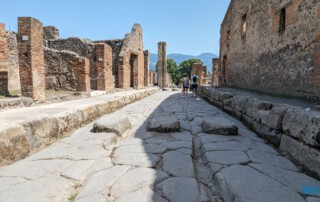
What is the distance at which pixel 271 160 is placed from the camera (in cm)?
214

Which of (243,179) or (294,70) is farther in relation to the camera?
(294,70)

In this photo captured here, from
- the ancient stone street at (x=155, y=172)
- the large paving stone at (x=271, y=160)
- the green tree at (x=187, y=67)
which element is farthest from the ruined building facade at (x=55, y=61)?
the green tree at (x=187, y=67)

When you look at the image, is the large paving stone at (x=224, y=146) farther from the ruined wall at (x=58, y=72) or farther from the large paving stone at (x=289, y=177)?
the ruined wall at (x=58, y=72)

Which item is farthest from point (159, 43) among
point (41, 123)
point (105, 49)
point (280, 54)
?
point (41, 123)

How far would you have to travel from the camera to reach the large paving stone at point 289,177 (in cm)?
162

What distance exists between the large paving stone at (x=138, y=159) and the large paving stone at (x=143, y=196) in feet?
1.40

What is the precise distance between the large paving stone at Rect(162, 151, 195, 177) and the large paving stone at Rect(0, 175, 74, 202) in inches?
31.8

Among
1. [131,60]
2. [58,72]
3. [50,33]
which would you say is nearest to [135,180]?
[58,72]

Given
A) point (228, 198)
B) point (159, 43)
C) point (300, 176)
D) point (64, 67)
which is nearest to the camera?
point (228, 198)

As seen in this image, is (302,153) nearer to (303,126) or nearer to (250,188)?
(303,126)

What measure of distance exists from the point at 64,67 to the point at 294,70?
30.3 feet

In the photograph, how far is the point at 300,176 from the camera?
1.80m

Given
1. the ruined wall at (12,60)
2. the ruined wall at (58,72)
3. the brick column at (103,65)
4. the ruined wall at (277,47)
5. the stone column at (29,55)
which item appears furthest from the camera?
the ruined wall at (12,60)

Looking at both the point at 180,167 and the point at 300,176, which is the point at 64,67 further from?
the point at 300,176
